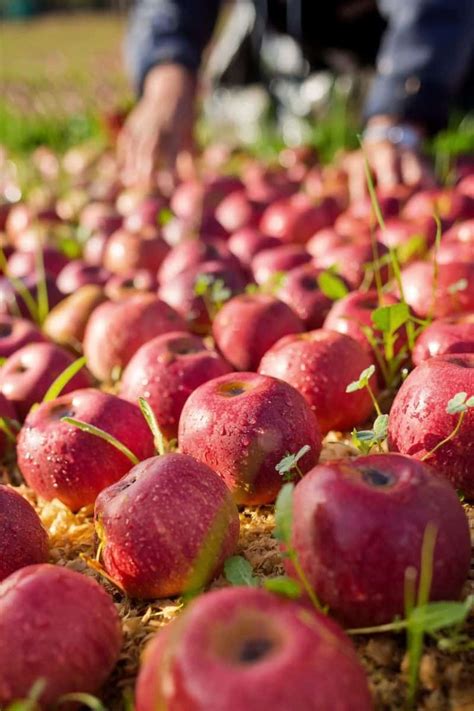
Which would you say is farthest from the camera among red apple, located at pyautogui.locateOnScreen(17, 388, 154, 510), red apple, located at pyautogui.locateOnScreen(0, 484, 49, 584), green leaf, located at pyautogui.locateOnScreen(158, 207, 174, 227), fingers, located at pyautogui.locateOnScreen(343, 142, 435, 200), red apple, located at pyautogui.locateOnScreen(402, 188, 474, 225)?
fingers, located at pyautogui.locateOnScreen(343, 142, 435, 200)

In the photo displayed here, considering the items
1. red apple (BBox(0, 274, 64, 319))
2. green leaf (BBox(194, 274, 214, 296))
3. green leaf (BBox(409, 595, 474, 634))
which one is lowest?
red apple (BBox(0, 274, 64, 319))

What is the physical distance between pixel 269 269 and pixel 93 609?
61.4 inches

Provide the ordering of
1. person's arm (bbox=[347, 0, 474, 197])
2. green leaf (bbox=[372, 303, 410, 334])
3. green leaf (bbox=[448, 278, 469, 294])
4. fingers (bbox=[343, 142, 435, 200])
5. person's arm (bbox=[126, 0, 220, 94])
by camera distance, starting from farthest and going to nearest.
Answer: person's arm (bbox=[126, 0, 220, 94]) → person's arm (bbox=[347, 0, 474, 197]) → fingers (bbox=[343, 142, 435, 200]) → green leaf (bbox=[448, 278, 469, 294]) → green leaf (bbox=[372, 303, 410, 334])

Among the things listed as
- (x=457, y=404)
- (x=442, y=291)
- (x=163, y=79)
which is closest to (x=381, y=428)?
(x=457, y=404)

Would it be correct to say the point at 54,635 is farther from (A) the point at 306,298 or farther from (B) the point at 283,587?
(A) the point at 306,298

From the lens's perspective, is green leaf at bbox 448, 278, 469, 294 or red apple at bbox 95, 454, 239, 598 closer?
red apple at bbox 95, 454, 239, 598

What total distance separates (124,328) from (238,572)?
0.98 metres

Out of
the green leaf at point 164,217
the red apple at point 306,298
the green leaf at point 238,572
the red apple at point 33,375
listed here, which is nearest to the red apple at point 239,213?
the green leaf at point 164,217

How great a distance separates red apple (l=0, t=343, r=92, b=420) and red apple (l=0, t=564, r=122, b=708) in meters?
0.84

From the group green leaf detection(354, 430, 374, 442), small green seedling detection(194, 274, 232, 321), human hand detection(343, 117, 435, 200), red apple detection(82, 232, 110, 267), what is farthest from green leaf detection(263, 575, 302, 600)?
human hand detection(343, 117, 435, 200)

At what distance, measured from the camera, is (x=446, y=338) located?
60.4 inches

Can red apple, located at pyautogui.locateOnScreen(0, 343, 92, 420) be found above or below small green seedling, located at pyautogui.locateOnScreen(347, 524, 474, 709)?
below

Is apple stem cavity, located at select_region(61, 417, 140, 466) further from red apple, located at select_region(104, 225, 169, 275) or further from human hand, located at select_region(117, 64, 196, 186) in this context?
human hand, located at select_region(117, 64, 196, 186)

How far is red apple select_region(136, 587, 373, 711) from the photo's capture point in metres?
0.71
